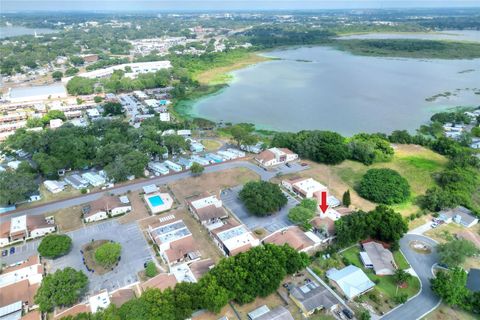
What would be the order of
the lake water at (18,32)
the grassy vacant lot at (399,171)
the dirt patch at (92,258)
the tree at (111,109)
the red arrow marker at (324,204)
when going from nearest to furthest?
1. the dirt patch at (92,258)
2. the red arrow marker at (324,204)
3. the grassy vacant lot at (399,171)
4. the tree at (111,109)
5. the lake water at (18,32)

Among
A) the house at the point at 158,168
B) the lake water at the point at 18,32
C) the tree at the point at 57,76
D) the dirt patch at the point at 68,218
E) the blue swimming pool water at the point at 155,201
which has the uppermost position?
the lake water at the point at 18,32

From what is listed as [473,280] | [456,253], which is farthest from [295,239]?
[473,280]

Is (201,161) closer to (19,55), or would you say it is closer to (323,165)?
(323,165)

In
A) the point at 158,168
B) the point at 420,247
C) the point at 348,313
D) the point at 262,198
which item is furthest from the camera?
the point at 158,168

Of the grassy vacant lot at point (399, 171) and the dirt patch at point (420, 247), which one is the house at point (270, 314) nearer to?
the dirt patch at point (420, 247)

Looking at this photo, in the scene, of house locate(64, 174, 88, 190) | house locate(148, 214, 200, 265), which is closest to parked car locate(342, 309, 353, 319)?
house locate(148, 214, 200, 265)

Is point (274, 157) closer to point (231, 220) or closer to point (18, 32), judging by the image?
point (231, 220)

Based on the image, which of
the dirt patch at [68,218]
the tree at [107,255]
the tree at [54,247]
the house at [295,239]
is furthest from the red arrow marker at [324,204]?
the dirt patch at [68,218]

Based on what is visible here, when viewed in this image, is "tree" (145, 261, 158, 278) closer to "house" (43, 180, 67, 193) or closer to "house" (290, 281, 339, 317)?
"house" (290, 281, 339, 317)
